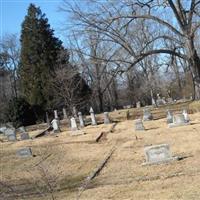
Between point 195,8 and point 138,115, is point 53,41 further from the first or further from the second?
point 195,8

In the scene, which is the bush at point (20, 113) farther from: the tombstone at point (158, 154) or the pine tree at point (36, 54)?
the tombstone at point (158, 154)

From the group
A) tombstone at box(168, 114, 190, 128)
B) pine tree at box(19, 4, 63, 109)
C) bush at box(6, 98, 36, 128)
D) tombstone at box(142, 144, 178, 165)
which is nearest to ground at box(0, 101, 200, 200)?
tombstone at box(142, 144, 178, 165)

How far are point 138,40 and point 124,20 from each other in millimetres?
11415

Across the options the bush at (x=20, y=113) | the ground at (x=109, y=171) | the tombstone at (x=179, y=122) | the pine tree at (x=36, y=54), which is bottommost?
the ground at (x=109, y=171)

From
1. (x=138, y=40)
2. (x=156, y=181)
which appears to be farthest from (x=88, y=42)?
(x=156, y=181)

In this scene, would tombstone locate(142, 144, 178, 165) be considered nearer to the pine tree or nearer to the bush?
the bush

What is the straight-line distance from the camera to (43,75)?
4941 cm

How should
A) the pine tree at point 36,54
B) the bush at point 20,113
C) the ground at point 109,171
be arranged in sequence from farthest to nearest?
the pine tree at point 36,54, the bush at point 20,113, the ground at point 109,171

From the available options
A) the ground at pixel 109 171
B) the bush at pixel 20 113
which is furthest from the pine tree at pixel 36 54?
the ground at pixel 109 171

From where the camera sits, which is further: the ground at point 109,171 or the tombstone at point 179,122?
the tombstone at point 179,122

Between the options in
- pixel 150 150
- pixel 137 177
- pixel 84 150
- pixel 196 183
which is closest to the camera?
pixel 196 183

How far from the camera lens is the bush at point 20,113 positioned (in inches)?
1852

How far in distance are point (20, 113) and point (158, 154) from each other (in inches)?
1394

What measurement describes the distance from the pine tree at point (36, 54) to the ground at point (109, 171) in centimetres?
2603
